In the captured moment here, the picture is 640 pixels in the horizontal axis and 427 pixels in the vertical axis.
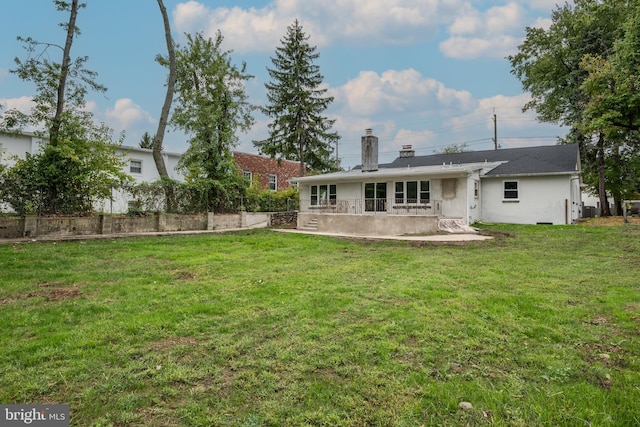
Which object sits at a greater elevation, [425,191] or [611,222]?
[425,191]

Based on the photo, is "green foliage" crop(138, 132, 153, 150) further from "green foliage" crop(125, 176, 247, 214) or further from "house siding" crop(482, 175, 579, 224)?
"house siding" crop(482, 175, 579, 224)

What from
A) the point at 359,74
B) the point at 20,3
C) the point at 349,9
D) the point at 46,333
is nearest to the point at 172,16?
the point at 20,3

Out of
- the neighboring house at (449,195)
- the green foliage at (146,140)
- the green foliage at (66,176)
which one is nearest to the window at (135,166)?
the green foliage at (66,176)

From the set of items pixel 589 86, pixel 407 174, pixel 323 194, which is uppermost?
pixel 589 86

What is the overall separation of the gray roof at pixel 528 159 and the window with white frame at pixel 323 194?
8576 mm

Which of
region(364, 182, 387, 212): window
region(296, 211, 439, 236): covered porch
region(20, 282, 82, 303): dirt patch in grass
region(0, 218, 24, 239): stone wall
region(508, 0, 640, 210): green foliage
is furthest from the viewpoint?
region(364, 182, 387, 212): window

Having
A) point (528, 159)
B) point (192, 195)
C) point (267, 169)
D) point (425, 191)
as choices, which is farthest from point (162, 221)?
point (528, 159)

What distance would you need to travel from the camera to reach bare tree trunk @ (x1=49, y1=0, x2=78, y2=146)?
42.0 feet

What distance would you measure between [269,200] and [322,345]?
1835 cm

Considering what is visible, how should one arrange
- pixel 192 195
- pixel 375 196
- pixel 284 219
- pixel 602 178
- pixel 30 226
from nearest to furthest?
pixel 30 226
pixel 192 195
pixel 375 196
pixel 284 219
pixel 602 178

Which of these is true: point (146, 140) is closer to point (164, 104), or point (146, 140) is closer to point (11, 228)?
point (164, 104)

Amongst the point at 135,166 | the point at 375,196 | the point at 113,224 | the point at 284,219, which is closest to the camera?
the point at 113,224

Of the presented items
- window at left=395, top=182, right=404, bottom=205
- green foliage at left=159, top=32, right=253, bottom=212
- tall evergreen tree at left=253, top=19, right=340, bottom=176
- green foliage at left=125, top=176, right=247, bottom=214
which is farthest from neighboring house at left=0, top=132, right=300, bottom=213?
window at left=395, top=182, right=404, bottom=205

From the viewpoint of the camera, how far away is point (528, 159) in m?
19.4
